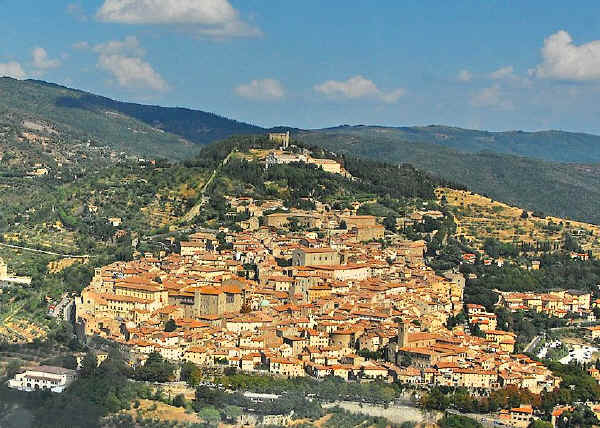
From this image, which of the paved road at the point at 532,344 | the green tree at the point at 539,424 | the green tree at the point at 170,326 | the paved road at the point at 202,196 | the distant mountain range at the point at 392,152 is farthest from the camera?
the distant mountain range at the point at 392,152

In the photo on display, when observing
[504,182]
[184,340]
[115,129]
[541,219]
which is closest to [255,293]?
[184,340]

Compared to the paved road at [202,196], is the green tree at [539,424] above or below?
below

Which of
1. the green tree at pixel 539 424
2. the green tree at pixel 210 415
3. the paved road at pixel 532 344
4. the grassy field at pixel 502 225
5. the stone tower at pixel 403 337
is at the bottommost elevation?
the green tree at pixel 210 415

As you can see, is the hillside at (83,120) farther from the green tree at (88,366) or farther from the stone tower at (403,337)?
the stone tower at (403,337)

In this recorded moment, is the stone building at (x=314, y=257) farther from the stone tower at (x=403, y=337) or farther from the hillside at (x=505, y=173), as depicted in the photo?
the hillside at (x=505, y=173)

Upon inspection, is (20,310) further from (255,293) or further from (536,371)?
(536,371)

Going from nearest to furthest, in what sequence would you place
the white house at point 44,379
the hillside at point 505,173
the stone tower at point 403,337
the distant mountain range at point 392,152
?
the white house at point 44,379 < the stone tower at point 403,337 < the hillside at point 505,173 < the distant mountain range at point 392,152

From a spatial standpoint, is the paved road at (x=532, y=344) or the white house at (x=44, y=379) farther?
the paved road at (x=532, y=344)

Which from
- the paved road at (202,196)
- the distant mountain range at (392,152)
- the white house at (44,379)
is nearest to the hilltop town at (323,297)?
the white house at (44,379)

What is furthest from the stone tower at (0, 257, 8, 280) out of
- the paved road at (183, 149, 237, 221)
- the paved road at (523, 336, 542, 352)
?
the paved road at (523, 336, 542, 352)

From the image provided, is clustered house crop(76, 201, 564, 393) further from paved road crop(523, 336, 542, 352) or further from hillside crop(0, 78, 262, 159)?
hillside crop(0, 78, 262, 159)
